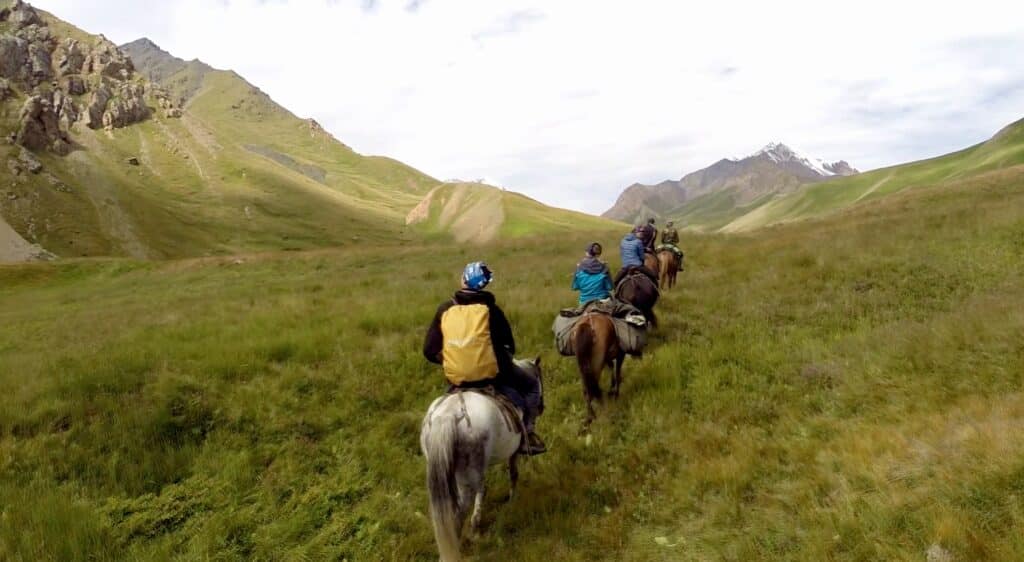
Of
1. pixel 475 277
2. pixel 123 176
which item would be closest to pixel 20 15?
pixel 123 176

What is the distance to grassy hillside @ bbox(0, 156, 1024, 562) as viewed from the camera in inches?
196

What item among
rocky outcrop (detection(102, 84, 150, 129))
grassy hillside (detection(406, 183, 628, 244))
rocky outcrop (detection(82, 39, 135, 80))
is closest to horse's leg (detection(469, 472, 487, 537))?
grassy hillside (detection(406, 183, 628, 244))

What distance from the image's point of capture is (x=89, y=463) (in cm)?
739

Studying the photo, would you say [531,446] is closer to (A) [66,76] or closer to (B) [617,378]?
(B) [617,378]

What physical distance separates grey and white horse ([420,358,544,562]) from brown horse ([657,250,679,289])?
13.2 meters

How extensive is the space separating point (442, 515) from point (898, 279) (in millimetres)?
15611

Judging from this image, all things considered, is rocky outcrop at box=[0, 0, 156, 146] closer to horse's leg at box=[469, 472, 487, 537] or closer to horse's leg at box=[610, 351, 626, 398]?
horse's leg at box=[610, 351, 626, 398]

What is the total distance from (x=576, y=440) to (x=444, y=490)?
11.0 feet

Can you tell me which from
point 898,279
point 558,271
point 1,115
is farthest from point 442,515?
point 1,115

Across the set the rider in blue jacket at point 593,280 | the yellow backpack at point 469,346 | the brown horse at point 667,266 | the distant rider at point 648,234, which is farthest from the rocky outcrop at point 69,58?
the yellow backpack at point 469,346

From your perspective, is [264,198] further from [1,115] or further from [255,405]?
[255,405]

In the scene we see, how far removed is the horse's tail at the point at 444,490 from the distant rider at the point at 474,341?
795 mm

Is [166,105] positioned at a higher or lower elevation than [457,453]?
higher

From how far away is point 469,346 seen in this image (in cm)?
613
